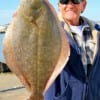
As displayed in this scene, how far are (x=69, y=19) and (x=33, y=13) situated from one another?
1514mm

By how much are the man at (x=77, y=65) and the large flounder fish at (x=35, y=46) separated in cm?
122

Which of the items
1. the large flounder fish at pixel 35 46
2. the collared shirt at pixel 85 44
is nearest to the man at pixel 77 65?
the collared shirt at pixel 85 44

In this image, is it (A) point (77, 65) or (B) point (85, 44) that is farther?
(B) point (85, 44)

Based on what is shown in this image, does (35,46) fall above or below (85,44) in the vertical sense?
above

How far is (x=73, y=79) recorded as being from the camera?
17.0ft

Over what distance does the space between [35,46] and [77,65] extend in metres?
1.37

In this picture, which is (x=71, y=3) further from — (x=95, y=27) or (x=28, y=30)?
(x=28, y=30)

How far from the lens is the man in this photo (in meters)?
5.14

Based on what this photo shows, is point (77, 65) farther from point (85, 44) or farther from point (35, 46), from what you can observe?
point (35, 46)

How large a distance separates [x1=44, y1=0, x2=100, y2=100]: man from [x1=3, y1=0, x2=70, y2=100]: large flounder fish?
122 centimetres

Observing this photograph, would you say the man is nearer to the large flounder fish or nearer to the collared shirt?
the collared shirt

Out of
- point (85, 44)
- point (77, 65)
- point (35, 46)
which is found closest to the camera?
point (35, 46)

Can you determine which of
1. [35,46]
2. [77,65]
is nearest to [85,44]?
[77,65]

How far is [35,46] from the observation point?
152 inches
